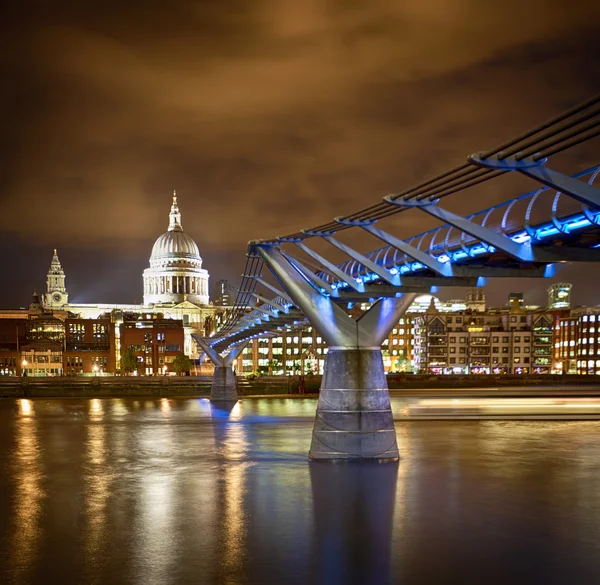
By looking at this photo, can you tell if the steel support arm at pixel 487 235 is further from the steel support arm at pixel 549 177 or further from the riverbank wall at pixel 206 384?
the riverbank wall at pixel 206 384

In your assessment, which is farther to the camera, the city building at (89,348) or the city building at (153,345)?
the city building at (153,345)

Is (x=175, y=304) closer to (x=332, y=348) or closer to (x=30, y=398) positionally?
(x=30, y=398)

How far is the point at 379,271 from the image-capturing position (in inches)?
1096

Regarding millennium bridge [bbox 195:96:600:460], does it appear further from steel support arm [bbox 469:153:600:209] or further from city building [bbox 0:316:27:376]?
city building [bbox 0:316:27:376]

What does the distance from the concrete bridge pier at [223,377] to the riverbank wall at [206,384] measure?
7923 millimetres

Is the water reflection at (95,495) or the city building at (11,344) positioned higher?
the city building at (11,344)

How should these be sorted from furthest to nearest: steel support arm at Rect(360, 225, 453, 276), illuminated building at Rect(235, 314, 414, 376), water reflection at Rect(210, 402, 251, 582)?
illuminated building at Rect(235, 314, 414, 376)
steel support arm at Rect(360, 225, 453, 276)
water reflection at Rect(210, 402, 251, 582)

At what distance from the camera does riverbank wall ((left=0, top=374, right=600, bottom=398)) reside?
9188 centimetres

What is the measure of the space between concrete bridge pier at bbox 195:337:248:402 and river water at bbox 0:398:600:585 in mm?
34680

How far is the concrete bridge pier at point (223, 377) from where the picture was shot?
80.4 m

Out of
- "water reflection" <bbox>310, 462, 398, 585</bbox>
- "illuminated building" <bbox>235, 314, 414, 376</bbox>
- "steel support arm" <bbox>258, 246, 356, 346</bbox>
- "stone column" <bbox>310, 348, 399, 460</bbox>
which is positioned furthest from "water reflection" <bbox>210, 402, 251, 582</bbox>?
"illuminated building" <bbox>235, 314, 414, 376</bbox>

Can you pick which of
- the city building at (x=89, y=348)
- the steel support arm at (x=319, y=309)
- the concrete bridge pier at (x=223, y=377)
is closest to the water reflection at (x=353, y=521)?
the steel support arm at (x=319, y=309)

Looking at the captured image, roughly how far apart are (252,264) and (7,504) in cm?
2292

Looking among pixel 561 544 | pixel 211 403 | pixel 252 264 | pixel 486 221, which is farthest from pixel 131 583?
pixel 211 403
